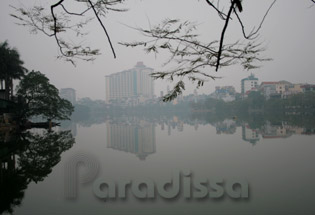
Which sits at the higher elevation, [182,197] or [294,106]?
[294,106]

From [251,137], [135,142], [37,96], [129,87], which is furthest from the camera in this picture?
[129,87]

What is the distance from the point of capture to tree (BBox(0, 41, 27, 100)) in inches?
599

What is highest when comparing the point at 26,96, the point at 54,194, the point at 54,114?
the point at 26,96

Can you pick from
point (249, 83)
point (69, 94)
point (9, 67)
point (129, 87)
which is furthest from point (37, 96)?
point (69, 94)

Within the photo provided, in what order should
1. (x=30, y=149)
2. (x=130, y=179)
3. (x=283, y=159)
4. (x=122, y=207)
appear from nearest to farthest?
(x=122, y=207), (x=130, y=179), (x=283, y=159), (x=30, y=149)

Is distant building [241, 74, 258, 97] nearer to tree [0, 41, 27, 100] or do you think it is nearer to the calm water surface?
tree [0, 41, 27, 100]

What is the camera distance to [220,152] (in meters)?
7.05

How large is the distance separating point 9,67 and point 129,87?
70151mm

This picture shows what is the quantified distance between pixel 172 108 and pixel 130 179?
6413 cm

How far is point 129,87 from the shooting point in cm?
8550

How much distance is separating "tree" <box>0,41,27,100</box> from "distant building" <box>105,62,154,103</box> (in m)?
57.0

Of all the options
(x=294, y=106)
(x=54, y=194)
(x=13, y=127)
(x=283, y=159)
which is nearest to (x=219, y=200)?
(x=54, y=194)

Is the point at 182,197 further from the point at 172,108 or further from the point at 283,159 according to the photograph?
the point at 172,108

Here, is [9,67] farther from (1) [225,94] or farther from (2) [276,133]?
(1) [225,94]
